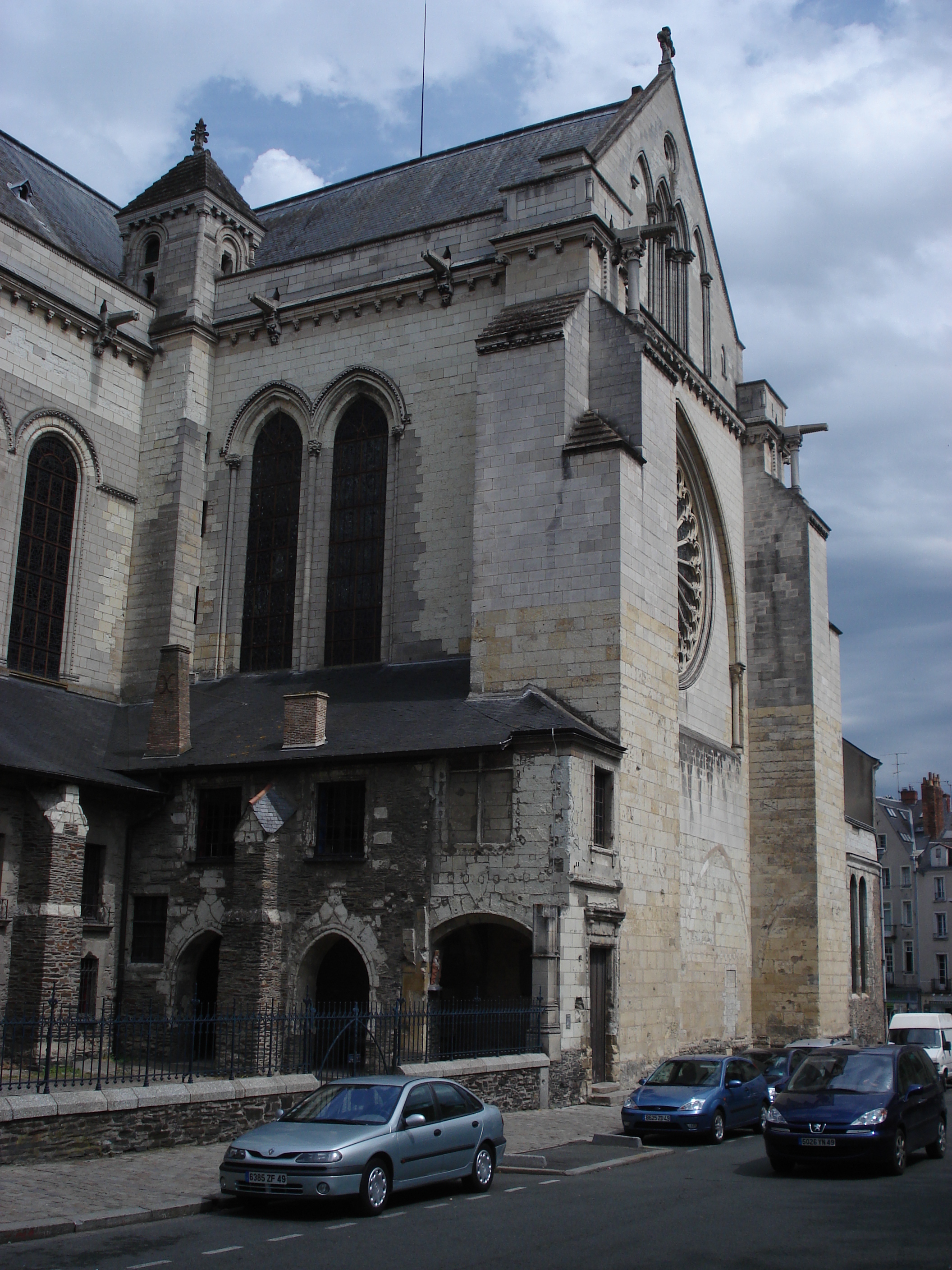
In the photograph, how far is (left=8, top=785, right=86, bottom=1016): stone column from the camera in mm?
19188

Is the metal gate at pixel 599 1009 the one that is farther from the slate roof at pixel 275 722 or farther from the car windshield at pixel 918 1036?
the car windshield at pixel 918 1036

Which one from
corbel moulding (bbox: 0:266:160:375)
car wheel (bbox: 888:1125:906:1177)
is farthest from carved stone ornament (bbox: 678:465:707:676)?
car wheel (bbox: 888:1125:906:1177)

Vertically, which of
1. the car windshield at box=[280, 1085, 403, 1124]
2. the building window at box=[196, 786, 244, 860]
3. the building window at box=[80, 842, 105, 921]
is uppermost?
the building window at box=[196, 786, 244, 860]

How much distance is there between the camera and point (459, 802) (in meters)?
19.9

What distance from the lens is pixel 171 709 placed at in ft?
75.2

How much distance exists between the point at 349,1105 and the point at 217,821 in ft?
38.1

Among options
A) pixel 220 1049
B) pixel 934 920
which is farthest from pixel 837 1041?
pixel 934 920

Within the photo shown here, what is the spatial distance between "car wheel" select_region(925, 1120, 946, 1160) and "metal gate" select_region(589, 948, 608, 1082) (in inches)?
249

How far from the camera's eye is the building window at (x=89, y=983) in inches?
834

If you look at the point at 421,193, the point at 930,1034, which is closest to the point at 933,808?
the point at 930,1034

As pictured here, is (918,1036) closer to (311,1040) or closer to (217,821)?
(311,1040)

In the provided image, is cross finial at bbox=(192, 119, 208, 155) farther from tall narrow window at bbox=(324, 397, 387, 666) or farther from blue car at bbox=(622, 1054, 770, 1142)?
blue car at bbox=(622, 1054, 770, 1142)

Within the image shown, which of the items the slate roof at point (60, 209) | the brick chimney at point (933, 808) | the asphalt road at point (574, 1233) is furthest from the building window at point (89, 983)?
the brick chimney at point (933, 808)

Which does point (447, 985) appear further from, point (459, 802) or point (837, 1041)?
point (837, 1041)
